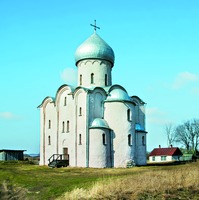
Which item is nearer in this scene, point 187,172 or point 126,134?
point 187,172

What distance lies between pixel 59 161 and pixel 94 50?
12.0m

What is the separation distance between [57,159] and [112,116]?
6763 mm

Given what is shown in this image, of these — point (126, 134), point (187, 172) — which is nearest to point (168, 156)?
point (126, 134)

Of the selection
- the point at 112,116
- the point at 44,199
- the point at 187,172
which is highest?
the point at 112,116

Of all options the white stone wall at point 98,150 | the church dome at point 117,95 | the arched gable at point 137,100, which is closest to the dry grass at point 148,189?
the white stone wall at point 98,150

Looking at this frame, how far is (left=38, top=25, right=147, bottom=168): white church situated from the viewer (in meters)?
29.5

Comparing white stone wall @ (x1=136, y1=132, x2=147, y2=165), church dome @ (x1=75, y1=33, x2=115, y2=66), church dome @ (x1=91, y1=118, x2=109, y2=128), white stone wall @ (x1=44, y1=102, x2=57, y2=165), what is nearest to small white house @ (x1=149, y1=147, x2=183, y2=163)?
white stone wall @ (x1=136, y1=132, x2=147, y2=165)

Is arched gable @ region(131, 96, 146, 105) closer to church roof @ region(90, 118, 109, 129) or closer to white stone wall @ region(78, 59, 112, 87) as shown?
white stone wall @ region(78, 59, 112, 87)

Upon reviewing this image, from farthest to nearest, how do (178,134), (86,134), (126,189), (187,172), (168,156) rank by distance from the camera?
(178,134), (168,156), (86,134), (187,172), (126,189)

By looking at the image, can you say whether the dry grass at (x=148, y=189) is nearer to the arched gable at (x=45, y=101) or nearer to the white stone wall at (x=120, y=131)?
the white stone wall at (x=120, y=131)

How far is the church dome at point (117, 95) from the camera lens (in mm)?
30734

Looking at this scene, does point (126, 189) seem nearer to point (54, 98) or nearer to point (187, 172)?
point (187, 172)

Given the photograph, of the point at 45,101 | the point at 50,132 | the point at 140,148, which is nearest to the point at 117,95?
the point at 140,148

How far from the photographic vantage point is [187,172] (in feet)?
44.5
